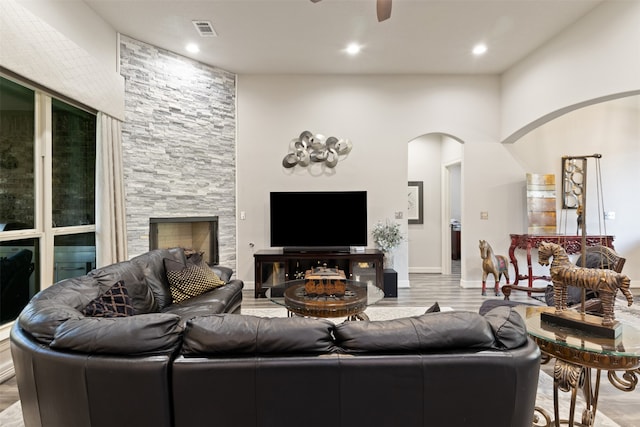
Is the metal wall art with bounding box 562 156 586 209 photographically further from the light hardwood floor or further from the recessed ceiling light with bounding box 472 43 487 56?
the recessed ceiling light with bounding box 472 43 487 56

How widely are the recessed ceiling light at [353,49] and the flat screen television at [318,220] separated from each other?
6.60 feet

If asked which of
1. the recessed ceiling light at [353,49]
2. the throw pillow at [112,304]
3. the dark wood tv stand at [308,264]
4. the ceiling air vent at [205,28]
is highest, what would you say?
the recessed ceiling light at [353,49]

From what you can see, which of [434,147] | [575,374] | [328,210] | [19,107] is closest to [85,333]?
[575,374]

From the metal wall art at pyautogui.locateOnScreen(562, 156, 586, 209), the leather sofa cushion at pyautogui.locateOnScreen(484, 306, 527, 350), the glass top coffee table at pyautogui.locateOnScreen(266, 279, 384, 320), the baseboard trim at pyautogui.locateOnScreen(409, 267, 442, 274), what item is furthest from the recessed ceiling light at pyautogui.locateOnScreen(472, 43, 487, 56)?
the leather sofa cushion at pyautogui.locateOnScreen(484, 306, 527, 350)

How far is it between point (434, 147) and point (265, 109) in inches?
144

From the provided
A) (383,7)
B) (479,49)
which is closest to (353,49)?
(479,49)

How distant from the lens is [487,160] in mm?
5215

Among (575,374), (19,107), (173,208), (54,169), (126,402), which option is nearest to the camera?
(126,402)

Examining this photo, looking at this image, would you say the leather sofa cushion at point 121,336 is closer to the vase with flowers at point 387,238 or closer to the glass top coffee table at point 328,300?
the glass top coffee table at point 328,300

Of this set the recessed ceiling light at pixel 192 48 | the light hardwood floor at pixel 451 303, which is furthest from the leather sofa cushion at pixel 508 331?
the recessed ceiling light at pixel 192 48

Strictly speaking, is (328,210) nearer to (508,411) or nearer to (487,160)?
(487,160)

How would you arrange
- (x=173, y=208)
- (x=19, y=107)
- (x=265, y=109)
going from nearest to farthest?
(x=19, y=107), (x=173, y=208), (x=265, y=109)

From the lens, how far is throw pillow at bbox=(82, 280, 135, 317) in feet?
6.11

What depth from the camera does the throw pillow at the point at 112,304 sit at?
186 cm
